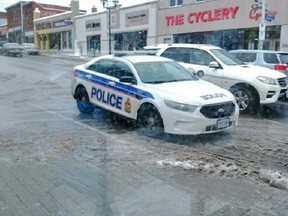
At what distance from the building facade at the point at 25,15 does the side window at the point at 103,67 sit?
5084 cm

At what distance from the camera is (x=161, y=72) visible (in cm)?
759

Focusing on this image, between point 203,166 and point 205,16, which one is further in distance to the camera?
point 205,16

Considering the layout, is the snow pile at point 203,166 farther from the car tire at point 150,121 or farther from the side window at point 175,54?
the side window at point 175,54

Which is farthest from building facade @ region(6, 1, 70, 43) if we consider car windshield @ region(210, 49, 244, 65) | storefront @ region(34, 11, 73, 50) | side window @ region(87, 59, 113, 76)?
side window @ region(87, 59, 113, 76)

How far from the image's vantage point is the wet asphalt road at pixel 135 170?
3875mm

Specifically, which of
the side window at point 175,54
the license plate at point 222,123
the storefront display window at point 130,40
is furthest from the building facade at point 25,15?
the license plate at point 222,123

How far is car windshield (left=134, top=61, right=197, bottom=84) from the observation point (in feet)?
23.9

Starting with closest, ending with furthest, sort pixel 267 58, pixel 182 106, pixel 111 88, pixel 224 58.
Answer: pixel 182 106
pixel 111 88
pixel 224 58
pixel 267 58

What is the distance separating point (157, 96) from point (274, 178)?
2.69m

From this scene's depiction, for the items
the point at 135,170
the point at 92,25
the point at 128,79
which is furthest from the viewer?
the point at 92,25

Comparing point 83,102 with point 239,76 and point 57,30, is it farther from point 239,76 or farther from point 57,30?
point 57,30

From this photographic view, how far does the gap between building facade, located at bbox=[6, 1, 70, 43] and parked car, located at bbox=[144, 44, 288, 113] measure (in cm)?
5049

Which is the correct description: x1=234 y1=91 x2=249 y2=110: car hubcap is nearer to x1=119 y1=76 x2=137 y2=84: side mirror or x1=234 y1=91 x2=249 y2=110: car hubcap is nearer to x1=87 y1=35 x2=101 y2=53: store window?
x1=119 y1=76 x2=137 y2=84: side mirror

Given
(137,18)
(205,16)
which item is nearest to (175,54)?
(205,16)
